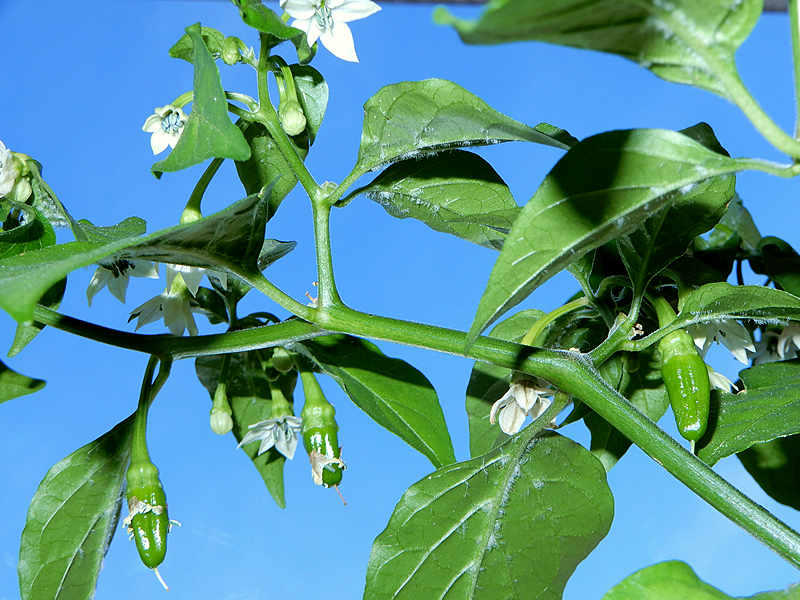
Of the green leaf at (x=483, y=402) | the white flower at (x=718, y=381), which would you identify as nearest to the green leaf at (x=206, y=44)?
the green leaf at (x=483, y=402)

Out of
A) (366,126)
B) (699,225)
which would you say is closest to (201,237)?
(366,126)

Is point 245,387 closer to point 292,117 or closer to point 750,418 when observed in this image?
point 292,117

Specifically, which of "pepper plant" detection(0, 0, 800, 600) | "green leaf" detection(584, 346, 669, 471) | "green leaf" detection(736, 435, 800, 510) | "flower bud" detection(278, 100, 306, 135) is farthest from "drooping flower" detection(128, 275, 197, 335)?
"green leaf" detection(736, 435, 800, 510)

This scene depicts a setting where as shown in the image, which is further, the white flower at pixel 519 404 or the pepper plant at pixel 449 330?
the white flower at pixel 519 404

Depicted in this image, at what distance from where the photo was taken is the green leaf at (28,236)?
1.05 feet

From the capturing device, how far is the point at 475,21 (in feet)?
0.40

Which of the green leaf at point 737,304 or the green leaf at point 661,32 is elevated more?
the green leaf at point 737,304

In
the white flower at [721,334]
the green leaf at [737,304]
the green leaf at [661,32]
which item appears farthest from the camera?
the white flower at [721,334]

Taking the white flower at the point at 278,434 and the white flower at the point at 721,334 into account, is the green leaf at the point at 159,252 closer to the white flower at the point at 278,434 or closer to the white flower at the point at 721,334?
the white flower at the point at 278,434

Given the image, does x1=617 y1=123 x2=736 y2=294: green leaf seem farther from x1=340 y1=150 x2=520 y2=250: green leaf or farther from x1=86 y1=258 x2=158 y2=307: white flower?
x1=86 y1=258 x2=158 y2=307: white flower

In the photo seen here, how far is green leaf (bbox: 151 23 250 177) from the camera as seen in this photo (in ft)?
0.71

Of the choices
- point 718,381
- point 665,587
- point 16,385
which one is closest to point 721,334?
point 718,381

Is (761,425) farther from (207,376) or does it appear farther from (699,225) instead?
(207,376)

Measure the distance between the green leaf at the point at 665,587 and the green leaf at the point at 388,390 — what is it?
17 cm
